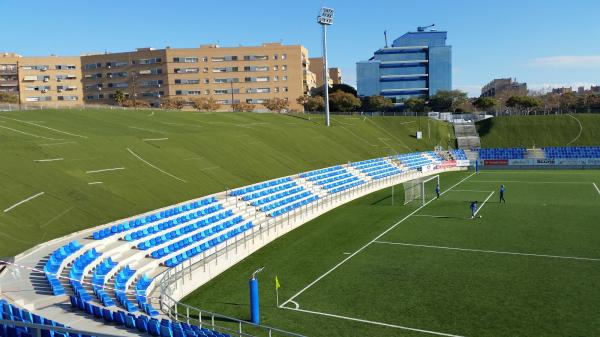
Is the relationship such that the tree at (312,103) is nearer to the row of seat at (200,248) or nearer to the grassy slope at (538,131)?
the grassy slope at (538,131)

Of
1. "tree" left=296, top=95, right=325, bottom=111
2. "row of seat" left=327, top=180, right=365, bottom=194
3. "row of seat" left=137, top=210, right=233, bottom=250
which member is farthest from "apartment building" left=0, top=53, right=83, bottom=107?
"row of seat" left=137, top=210, right=233, bottom=250

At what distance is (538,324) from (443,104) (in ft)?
393

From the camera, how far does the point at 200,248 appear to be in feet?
86.1

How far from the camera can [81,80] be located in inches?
5153

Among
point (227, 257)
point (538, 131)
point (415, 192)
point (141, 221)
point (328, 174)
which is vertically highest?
point (538, 131)

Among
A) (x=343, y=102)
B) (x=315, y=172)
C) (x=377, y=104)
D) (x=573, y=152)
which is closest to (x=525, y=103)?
(x=573, y=152)

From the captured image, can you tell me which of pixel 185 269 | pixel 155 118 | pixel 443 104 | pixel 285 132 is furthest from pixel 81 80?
pixel 185 269

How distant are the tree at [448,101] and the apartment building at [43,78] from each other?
99.2 meters

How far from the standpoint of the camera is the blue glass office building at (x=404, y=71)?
538 ft

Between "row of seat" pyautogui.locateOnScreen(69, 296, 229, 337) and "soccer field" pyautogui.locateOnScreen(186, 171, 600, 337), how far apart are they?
198 inches

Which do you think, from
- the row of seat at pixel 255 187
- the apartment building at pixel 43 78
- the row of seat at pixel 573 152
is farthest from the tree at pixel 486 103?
the apartment building at pixel 43 78

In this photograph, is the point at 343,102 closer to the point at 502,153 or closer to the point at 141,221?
the point at 502,153

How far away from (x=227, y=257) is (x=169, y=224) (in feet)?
14.6

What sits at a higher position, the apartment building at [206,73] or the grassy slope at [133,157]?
the apartment building at [206,73]
